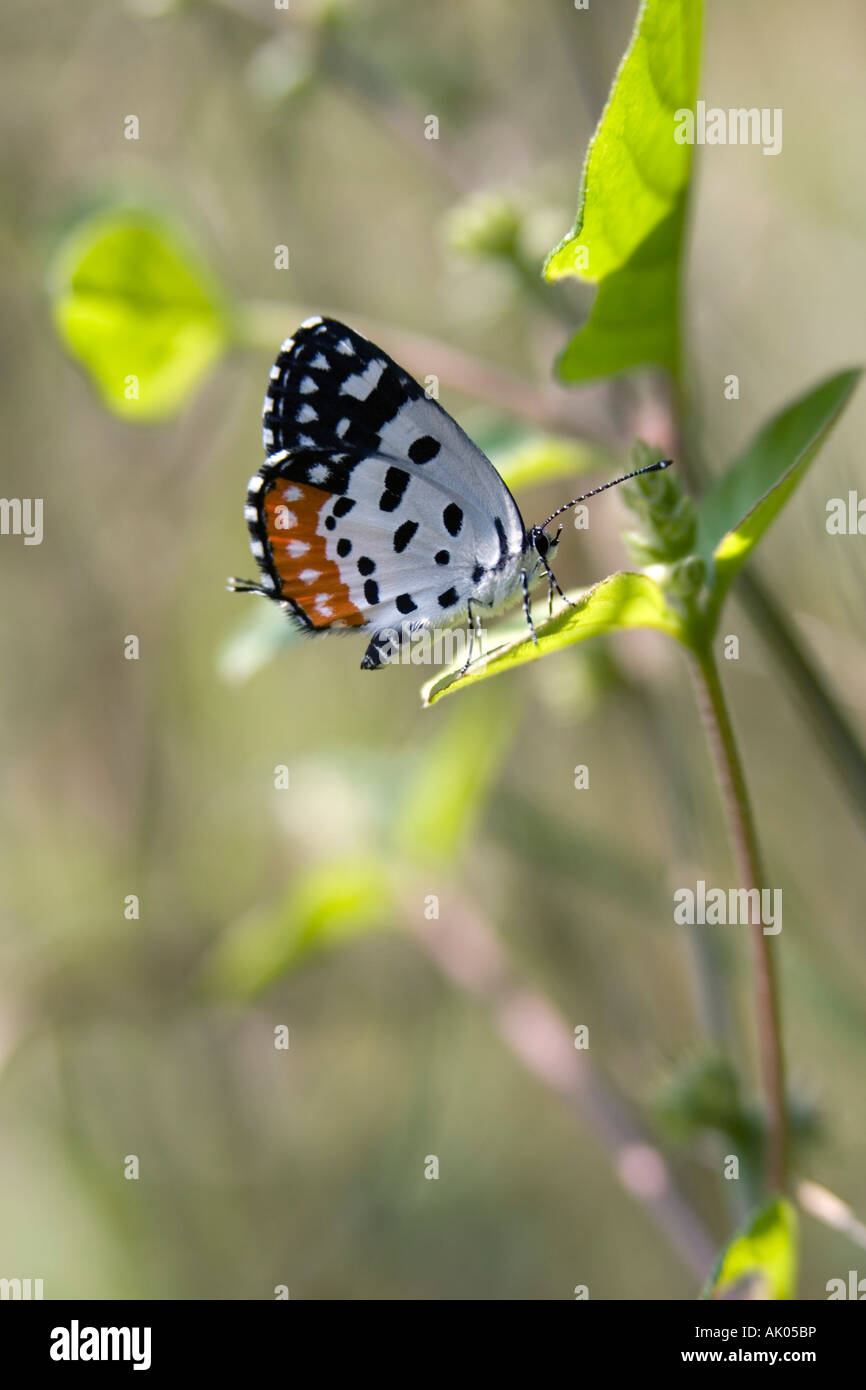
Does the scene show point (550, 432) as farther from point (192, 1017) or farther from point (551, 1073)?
point (192, 1017)

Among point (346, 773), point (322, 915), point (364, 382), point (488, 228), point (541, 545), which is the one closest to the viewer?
point (364, 382)

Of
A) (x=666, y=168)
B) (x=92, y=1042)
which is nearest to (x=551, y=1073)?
(x=666, y=168)

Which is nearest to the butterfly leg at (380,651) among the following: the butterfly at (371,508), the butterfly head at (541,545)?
the butterfly at (371,508)

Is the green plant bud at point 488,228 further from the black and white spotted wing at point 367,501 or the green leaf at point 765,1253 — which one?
the green leaf at point 765,1253

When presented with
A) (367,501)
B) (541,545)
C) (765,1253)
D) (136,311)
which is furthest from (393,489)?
(765,1253)

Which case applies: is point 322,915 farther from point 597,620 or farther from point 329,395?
point 597,620

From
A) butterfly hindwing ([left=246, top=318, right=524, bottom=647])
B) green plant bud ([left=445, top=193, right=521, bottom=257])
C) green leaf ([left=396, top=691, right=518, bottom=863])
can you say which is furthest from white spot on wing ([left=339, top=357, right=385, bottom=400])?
green leaf ([left=396, top=691, right=518, bottom=863])

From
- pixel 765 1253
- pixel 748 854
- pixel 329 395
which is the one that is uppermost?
pixel 329 395

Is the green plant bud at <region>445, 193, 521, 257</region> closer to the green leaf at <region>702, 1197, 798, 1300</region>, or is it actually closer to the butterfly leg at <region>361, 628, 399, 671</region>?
the butterfly leg at <region>361, 628, 399, 671</region>
